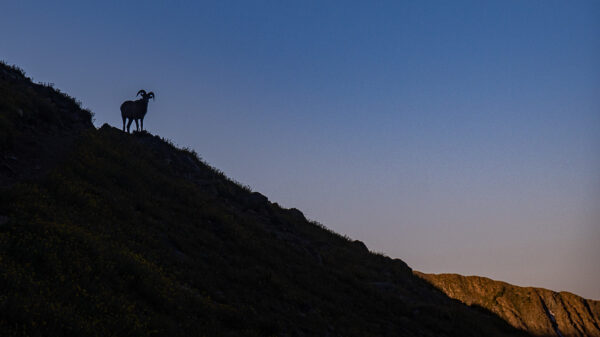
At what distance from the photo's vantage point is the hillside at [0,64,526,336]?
30.7ft

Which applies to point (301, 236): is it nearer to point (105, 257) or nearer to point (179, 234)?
point (179, 234)

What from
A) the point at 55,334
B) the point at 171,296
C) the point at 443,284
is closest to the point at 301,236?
the point at 443,284

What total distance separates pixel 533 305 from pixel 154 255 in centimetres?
2401

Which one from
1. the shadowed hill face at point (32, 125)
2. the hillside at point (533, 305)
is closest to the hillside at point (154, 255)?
the shadowed hill face at point (32, 125)

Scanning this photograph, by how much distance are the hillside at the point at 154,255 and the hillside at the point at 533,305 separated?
218 cm

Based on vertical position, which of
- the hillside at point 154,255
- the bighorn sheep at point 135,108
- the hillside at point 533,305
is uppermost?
the bighorn sheep at point 135,108

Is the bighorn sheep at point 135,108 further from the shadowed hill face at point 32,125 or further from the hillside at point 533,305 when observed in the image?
the hillside at point 533,305

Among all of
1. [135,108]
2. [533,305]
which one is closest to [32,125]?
[135,108]

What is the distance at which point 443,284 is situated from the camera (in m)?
30.2

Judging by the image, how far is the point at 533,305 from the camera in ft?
92.1

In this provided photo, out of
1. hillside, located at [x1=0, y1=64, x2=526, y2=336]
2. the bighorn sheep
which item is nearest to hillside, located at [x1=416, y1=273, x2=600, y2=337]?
hillside, located at [x1=0, y1=64, x2=526, y2=336]

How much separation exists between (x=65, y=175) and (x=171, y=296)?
795 centimetres

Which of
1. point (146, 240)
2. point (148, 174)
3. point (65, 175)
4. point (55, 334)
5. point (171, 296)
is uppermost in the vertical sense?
point (148, 174)

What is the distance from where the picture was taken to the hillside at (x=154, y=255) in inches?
368
